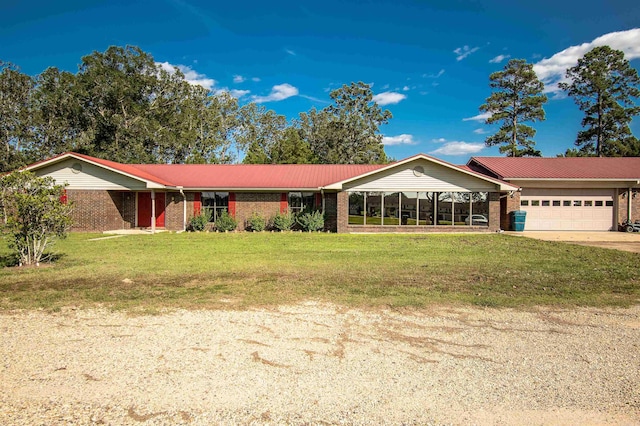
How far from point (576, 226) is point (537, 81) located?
22.3 meters

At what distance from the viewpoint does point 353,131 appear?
144 ft

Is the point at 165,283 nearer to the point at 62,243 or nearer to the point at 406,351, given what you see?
the point at 406,351

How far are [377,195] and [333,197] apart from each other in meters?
2.41

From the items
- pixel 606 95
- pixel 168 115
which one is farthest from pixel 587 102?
pixel 168 115

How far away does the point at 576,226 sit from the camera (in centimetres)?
2242

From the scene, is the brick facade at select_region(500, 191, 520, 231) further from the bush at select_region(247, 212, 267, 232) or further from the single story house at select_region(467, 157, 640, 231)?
the bush at select_region(247, 212, 267, 232)

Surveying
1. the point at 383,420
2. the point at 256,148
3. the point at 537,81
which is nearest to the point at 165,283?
the point at 383,420

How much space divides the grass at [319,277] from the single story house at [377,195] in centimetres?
680

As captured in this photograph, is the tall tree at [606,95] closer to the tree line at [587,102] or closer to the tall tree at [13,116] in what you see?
the tree line at [587,102]

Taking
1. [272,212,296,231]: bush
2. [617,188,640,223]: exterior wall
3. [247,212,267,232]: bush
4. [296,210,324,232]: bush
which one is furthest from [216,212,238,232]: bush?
[617,188,640,223]: exterior wall

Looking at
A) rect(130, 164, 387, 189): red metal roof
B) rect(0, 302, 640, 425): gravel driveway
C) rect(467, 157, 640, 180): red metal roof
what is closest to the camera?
rect(0, 302, 640, 425): gravel driveway

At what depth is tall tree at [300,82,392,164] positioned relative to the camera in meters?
43.2

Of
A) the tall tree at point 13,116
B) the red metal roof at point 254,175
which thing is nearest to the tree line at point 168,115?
the tall tree at point 13,116

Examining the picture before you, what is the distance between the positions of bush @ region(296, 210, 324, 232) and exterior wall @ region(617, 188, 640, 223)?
1627 centimetres
